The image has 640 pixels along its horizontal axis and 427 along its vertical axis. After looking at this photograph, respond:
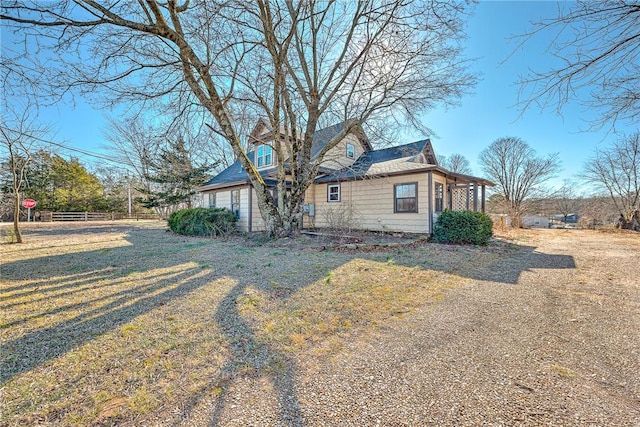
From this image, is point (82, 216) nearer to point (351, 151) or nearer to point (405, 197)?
point (351, 151)

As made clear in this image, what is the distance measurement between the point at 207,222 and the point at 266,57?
23.6ft

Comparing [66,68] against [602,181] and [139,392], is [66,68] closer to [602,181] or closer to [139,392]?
[139,392]

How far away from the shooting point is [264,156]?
15.3 metres

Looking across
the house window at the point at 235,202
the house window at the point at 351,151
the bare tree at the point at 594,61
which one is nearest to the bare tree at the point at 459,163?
the house window at the point at 351,151

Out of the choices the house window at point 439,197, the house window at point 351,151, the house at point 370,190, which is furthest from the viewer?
the house window at point 351,151

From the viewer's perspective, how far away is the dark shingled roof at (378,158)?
39.6 ft

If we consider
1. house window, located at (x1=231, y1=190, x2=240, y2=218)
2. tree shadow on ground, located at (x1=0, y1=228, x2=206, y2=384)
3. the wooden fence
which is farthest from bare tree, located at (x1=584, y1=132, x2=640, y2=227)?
the wooden fence

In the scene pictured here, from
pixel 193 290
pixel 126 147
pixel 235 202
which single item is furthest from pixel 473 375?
pixel 126 147

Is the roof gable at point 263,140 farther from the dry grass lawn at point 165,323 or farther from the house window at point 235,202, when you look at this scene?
the dry grass lawn at point 165,323

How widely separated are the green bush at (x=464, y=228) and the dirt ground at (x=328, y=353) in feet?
14.3

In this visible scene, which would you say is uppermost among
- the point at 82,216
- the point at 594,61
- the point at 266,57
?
the point at 266,57

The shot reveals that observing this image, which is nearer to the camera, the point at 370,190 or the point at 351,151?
the point at 370,190

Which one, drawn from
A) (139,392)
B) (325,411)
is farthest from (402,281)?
(139,392)

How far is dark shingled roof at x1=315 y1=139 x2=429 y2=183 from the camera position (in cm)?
1206
